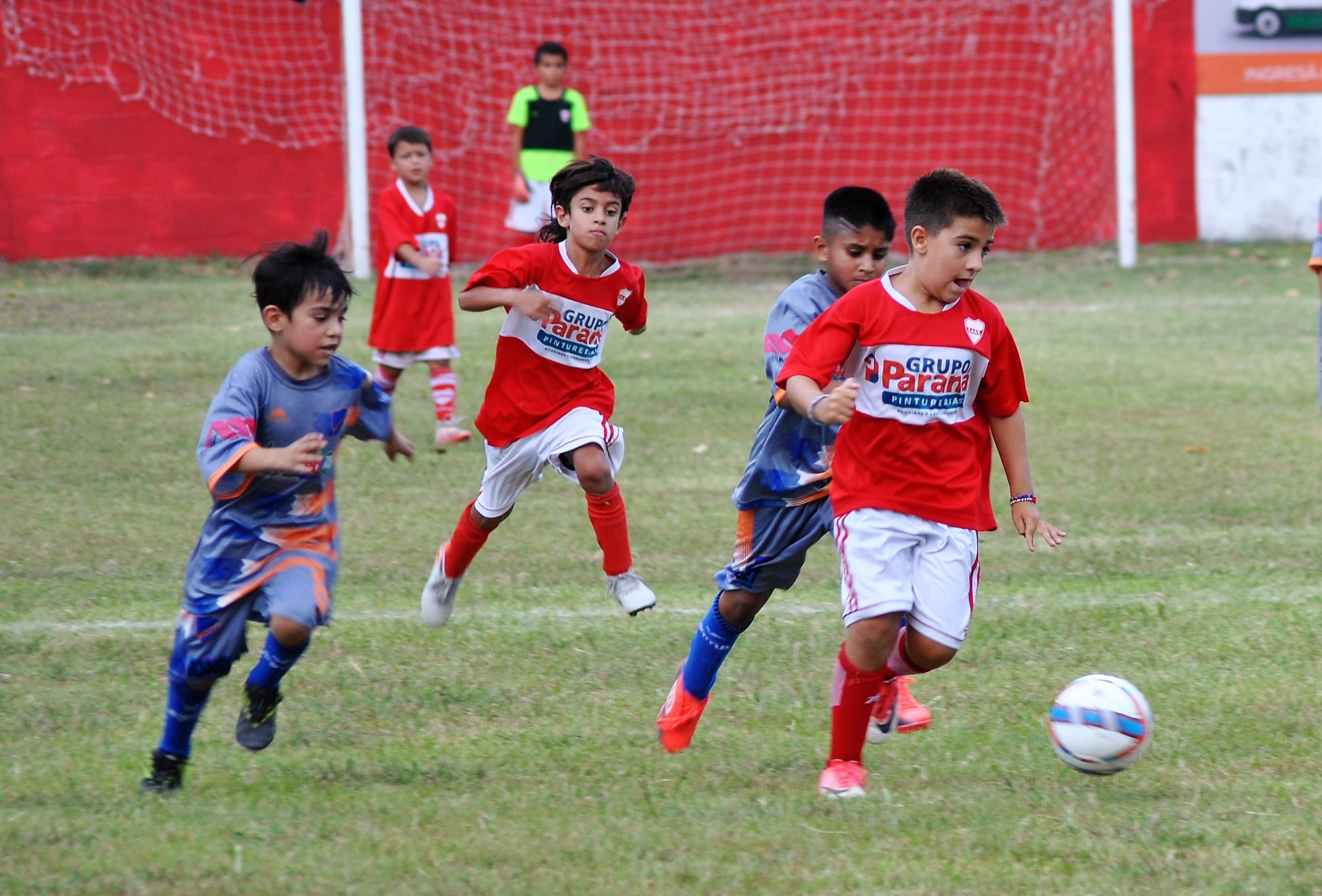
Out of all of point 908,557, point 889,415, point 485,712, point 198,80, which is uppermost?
point 198,80

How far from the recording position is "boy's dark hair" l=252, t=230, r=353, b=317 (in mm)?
3844

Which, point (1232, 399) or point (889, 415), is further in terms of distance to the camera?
point (1232, 399)

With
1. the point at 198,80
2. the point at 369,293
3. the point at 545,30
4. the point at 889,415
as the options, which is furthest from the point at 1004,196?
the point at 889,415

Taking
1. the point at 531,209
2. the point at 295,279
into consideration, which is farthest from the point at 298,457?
the point at 531,209

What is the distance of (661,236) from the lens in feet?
53.3

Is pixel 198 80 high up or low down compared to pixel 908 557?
up

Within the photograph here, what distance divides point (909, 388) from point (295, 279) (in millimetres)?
1485

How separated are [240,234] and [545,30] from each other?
364 centimetres

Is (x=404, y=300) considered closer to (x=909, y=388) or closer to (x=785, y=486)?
(x=785, y=486)

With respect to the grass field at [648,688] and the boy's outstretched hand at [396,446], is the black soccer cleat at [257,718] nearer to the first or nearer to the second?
the grass field at [648,688]

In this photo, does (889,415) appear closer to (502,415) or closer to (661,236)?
(502,415)

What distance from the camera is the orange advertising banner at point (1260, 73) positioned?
1683cm

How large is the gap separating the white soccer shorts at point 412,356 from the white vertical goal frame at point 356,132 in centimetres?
538

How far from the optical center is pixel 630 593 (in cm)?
514
